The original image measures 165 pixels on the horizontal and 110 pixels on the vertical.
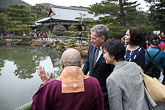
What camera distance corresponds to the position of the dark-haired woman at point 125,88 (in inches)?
38.5

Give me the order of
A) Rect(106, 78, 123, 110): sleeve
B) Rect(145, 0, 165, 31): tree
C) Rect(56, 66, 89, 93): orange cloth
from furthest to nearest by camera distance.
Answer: Rect(145, 0, 165, 31): tree < Rect(106, 78, 123, 110): sleeve < Rect(56, 66, 89, 93): orange cloth

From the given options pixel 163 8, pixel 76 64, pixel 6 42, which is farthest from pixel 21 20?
pixel 76 64

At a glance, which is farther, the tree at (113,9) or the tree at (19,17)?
the tree at (19,17)

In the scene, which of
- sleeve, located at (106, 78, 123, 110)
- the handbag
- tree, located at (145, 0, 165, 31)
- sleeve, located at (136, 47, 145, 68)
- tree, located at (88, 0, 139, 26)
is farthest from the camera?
tree, located at (145, 0, 165, 31)

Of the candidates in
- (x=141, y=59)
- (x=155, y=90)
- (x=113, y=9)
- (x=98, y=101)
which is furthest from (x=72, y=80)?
(x=113, y=9)

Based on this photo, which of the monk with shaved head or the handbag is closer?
the monk with shaved head

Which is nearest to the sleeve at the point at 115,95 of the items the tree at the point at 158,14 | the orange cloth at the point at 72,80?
the orange cloth at the point at 72,80

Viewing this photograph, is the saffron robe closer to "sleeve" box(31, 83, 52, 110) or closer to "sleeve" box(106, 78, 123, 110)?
"sleeve" box(31, 83, 52, 110)

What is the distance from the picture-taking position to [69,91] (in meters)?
0.85

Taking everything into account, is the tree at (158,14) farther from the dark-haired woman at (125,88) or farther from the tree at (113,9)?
the dark-haired woman at (125,88)

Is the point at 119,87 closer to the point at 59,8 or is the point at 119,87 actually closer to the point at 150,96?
the point at 150,96

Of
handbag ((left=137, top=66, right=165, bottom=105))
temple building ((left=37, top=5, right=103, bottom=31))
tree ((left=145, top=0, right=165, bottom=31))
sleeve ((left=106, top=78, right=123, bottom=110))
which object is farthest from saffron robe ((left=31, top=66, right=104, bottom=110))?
temple building ((left=37, top=5, right=103, bottom=31))

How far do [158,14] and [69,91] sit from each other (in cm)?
1168

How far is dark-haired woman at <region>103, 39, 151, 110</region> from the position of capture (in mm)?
978
